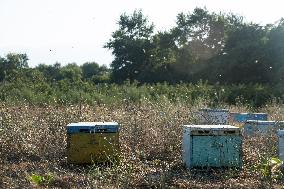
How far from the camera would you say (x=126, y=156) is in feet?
25.6

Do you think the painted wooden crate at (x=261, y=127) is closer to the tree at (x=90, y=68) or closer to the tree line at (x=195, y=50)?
the tree line at (x=195, y=50)

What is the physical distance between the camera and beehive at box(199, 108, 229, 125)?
31.2 ft

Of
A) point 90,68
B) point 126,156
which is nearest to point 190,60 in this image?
point 126,156

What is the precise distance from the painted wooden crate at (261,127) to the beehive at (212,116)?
603mm

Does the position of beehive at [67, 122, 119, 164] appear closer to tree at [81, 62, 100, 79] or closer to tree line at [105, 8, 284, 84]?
tree line at [105, 8, 284, 84]

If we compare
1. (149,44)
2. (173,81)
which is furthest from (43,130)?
(149,44)

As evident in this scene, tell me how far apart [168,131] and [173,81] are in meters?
31.6

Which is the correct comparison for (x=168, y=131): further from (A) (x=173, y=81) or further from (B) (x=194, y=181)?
(A) (x=173, y=81)

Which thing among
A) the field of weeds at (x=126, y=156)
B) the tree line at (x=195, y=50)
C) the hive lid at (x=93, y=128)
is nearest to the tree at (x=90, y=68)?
the tree line at (x=195, y=50)

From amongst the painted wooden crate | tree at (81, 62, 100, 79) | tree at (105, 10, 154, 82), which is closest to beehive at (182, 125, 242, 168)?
the painted wooden crate

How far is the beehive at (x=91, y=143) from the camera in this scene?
730cm

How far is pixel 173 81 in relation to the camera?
4012 centimetres

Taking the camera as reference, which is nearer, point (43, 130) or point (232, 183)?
point (232, 183)

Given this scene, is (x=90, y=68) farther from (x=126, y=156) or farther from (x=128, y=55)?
(x=126, y=156)
